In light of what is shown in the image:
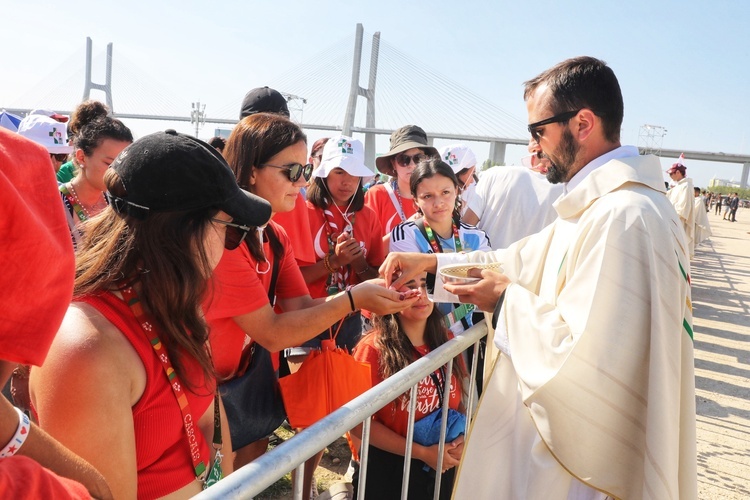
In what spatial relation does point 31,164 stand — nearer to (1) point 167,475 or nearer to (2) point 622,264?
(1) point 167,475

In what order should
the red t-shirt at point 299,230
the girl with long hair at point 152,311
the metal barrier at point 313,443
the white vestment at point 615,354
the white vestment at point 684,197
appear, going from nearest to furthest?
the metal barrier at point 313,443
the girl with long hair at point 152,311
the white vestment at point 615,354
the red t-shirt at point 299,230
the white vestment at point 684,197

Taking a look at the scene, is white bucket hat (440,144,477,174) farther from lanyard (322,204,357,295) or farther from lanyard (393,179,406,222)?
lanyard (322,204,357,295)

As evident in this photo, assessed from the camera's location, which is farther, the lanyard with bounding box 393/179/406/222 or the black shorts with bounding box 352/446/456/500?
the lanyard with bounding box 393/179/406/222

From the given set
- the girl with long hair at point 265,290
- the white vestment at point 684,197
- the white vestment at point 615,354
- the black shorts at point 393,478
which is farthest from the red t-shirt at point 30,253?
the white vestment at point 684,197

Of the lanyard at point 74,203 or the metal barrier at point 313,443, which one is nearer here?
the metal barrier at point 313,443

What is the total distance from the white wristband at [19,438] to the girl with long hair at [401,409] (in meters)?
1.75

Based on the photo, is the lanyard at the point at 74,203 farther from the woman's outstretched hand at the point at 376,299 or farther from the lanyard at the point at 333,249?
the woman's outstretched hand at the point at 376,299

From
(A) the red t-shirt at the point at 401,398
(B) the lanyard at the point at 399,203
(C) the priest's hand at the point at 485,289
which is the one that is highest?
(B) the lanyard at the point at 399,203

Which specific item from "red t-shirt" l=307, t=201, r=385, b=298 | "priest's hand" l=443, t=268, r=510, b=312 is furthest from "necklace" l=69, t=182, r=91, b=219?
"priest's hand" l=443, t=268, r=510, b=312

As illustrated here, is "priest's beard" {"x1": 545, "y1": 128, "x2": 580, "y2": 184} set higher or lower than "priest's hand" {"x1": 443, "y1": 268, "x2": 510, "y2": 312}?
higher

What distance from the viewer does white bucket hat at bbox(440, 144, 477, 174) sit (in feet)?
15.6

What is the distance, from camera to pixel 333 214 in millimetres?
3621

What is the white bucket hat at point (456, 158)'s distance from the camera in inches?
187

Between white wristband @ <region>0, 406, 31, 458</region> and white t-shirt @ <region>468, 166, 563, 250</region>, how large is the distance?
3.48 meters
